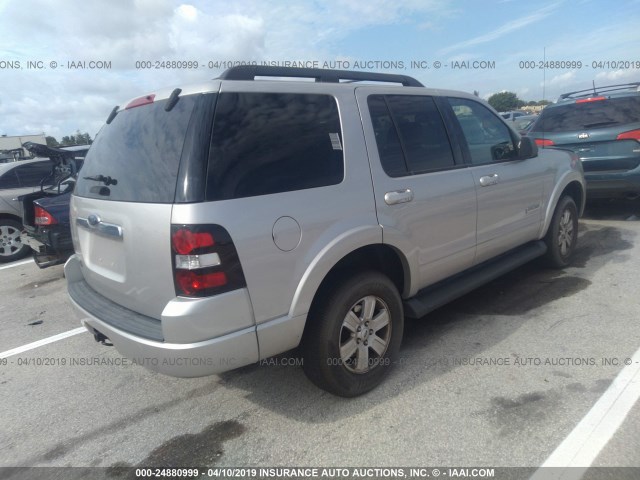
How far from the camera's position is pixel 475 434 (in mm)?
2582

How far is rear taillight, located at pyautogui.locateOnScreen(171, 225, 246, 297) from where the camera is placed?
2260 millimetres

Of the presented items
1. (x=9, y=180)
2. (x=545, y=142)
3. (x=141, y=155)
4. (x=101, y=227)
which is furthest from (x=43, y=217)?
(x=545, y=142)

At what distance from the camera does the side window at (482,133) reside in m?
3.87

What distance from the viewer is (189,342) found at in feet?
7.58

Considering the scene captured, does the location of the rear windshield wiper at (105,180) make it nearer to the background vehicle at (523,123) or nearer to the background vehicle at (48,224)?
the background vehicle at (48,224)

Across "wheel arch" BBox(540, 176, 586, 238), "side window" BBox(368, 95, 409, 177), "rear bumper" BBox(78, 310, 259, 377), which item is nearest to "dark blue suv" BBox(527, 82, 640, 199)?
"wheel arch" BBox(540, 176, 586, 238)

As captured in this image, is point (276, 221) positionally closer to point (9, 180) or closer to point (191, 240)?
point (191, 240)

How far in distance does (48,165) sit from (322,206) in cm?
759

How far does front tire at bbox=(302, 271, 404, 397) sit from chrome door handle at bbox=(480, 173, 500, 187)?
1.30m

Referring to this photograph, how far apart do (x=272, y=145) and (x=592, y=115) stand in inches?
237

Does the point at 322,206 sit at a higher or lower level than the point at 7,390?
higher

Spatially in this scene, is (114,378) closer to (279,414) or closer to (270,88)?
(279,414)

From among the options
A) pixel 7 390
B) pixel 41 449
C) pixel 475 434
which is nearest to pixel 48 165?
pixel 7 390

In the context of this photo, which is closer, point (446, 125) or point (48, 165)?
point (446, 125)
